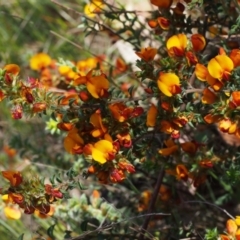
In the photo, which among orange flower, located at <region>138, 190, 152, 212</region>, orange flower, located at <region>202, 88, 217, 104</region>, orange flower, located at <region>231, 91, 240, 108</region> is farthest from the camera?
orange flower, located at <region>138, 190, 152, 212</region>

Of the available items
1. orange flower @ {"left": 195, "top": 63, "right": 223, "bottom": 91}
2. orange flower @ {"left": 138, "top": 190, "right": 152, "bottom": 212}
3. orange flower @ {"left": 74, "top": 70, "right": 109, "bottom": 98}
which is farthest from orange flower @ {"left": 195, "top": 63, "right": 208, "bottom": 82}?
orange flower @ {"left": 138, "top": 190, "right": 152, "bottom": 212}

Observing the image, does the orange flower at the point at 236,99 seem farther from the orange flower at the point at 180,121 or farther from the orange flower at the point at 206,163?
the orange flower at the point at 206,163

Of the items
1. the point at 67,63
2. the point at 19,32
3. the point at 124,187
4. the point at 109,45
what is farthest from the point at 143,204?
the point at 19,32

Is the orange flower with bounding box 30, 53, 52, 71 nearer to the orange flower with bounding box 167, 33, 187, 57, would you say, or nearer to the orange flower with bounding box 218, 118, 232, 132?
the orange flower with bounding box 167, 33, 187, 57

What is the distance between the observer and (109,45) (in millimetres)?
3131

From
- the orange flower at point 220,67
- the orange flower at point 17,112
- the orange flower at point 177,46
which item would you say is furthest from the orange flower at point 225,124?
the orange flower at point 17,112

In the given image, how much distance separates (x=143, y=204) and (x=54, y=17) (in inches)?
60.0

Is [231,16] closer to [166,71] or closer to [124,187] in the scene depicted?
[166,71]

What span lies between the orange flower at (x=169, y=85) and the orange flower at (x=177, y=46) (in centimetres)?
9

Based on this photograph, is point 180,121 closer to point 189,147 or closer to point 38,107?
point 189,147

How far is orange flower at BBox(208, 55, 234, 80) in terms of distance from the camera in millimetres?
1507

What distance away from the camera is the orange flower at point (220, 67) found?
151cm

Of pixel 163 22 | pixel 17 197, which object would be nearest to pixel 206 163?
pixel 163 22

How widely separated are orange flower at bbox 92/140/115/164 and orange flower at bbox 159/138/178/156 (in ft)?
0.81
